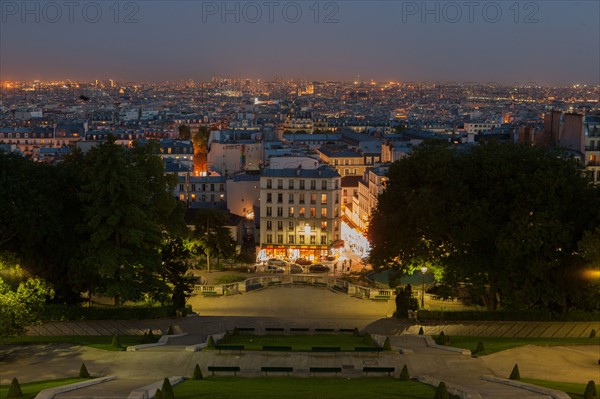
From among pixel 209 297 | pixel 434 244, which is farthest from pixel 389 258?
pixel 209 297

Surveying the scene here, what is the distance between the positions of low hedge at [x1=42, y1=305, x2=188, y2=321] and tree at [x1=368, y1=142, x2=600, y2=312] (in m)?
10.5

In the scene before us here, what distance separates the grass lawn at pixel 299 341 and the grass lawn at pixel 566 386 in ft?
22.8

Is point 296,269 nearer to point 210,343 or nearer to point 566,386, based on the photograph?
point 210,343

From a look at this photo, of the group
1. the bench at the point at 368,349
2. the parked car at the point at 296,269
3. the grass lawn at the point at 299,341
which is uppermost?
the bench at the point at 368,349

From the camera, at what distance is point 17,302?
88.6ft

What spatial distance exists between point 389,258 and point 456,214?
4245 mm

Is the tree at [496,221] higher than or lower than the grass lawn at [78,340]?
higher

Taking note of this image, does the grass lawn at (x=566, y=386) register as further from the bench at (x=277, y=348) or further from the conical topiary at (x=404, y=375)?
the bench at (x=277, y=348)

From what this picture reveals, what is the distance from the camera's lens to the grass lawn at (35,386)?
71.9ft

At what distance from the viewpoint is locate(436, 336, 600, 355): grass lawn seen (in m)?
29.2

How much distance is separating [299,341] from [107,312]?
31.1 ft

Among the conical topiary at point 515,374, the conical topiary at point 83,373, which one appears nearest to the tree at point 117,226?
the conical topiary at point 83,373

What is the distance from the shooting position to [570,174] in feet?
118

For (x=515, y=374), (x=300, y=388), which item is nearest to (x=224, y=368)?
(x=300, y=388)
